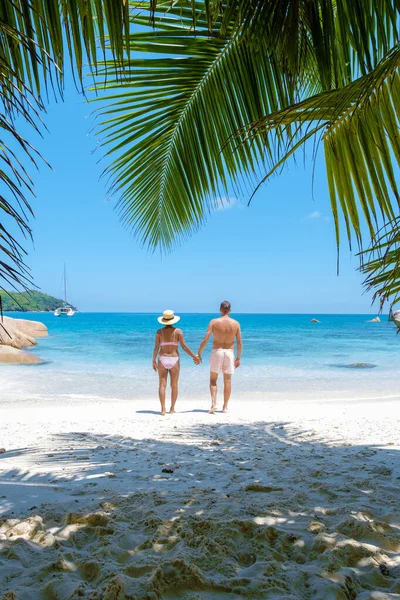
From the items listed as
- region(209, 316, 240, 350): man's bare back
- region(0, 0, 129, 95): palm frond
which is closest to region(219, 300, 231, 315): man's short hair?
region(209, 316, 240, 350): man's bare back

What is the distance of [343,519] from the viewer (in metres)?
2.40

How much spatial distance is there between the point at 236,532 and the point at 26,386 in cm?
1062

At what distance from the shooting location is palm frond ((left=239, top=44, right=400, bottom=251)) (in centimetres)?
192

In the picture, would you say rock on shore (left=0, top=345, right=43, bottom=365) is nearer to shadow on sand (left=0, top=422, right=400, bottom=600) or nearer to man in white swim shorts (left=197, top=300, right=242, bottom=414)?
man in white swim shorts (left=197, top=300, right=242, bottom=414)

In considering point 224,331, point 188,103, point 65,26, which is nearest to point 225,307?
point 224,331

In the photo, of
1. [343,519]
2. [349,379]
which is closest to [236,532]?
[343,519]

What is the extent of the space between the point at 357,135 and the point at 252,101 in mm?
846

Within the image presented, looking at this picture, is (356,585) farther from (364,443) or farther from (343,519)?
(364,443)

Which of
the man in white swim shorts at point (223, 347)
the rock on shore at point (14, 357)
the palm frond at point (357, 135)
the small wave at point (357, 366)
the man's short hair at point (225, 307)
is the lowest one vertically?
the small wave at point (357, 366)

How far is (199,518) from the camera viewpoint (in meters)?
2.43

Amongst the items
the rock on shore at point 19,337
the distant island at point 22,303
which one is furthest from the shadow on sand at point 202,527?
the rock on shore at point 19,337

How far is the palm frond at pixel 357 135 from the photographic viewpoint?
1923 mm

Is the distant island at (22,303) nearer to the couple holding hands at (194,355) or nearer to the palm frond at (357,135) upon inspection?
the palm frond at (357,135)

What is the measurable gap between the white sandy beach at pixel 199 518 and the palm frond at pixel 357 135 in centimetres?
147
